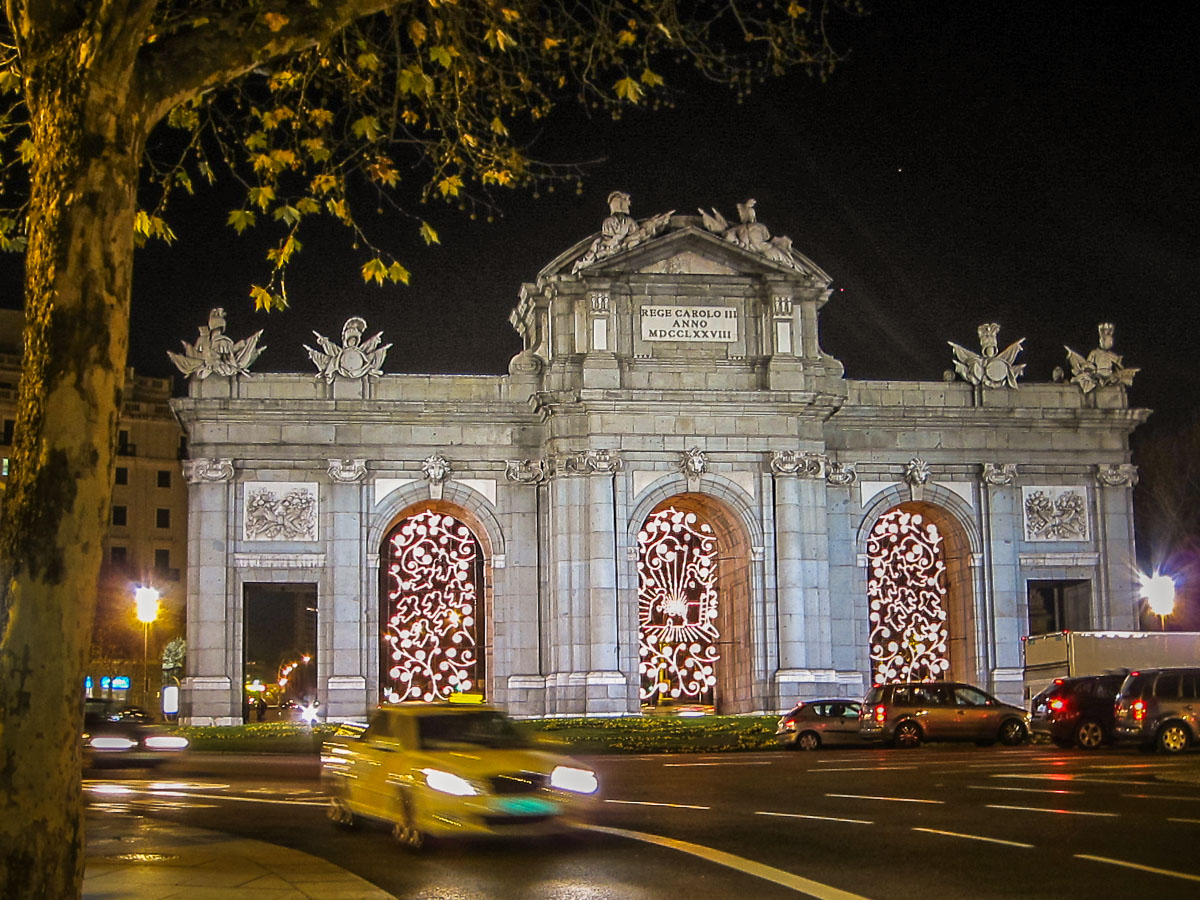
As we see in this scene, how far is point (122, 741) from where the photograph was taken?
32.7 m

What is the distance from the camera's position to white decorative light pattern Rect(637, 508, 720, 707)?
5109 centimetres

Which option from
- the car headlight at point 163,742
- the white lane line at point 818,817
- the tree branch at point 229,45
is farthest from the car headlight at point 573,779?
the car headlight at point 163,742

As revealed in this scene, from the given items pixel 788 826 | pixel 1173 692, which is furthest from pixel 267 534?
pixel 788 826

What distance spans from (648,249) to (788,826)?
31.9 metres

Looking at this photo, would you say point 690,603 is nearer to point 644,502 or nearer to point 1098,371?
point 644,502

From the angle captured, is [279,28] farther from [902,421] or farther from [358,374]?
[902,421]

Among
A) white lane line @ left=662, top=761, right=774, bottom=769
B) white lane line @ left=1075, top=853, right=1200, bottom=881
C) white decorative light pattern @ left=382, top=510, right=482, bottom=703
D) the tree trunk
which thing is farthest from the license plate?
white decorative light pattern @ left=382, top=510, right=482, bottom=703

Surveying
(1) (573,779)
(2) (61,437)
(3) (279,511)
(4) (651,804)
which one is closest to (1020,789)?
(4) (651,804)

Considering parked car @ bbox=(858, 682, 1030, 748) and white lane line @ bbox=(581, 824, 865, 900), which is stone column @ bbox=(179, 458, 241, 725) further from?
white lane line @ bbox=(581, 824, 865, 900)

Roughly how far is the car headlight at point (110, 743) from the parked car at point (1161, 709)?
20.5 m

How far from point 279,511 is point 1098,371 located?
90.3 feet

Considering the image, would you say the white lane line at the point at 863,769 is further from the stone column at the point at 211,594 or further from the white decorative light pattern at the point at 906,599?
the stone column at the point at 211,594

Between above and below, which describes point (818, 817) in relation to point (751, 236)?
below

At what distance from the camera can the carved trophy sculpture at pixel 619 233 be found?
49.0 metres
